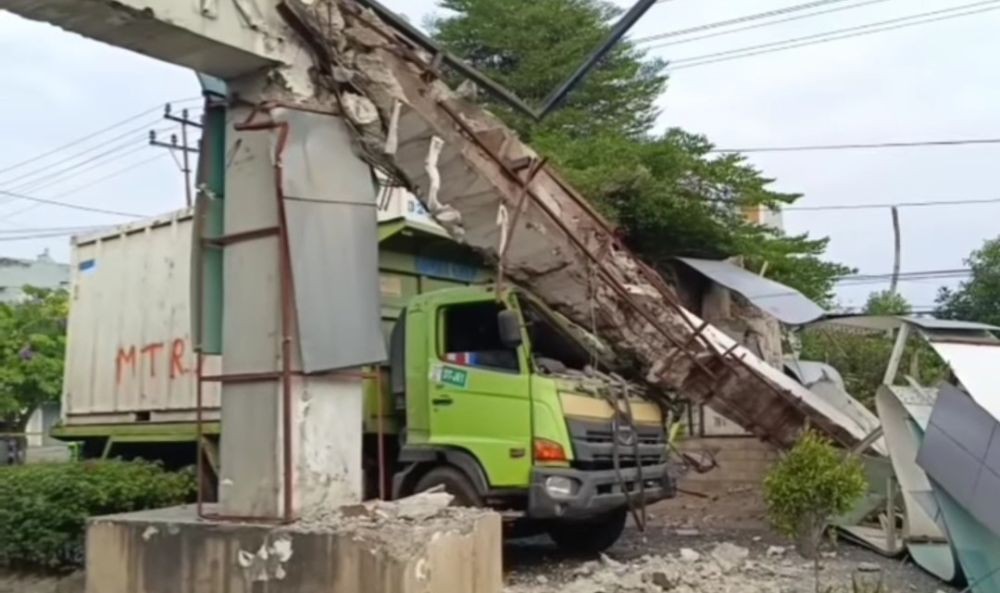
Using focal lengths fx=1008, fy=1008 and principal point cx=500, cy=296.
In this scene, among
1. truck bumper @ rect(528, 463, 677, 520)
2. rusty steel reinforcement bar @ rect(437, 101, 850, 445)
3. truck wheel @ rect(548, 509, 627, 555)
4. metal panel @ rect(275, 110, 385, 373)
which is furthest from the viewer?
truck wheel @ rect(548, 509, 627, 555)

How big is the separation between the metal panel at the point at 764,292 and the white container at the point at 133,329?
670 cm

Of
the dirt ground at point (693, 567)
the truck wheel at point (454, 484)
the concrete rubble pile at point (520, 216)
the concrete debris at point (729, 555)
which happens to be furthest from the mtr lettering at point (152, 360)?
the concrete debris at point (729, 555)

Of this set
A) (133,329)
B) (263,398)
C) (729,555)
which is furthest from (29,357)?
(263,398)

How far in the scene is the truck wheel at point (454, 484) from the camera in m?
8.48

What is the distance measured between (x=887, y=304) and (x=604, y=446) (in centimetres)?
1355

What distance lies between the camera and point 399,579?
519 cm

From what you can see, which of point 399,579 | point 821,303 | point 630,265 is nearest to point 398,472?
point 630,265

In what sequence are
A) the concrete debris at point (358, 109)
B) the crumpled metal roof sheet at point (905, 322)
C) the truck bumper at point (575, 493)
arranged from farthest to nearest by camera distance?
1. the crumpled metal roof sheet at point (905, 322)
2. the truck bumper at point (575, 493)
3. the concrete debris at point (358, 109)

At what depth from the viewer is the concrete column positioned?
5883 millimetres

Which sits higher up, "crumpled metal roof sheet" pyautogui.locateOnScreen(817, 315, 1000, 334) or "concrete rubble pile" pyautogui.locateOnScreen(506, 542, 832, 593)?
"crumpled metal roof sheet" pyautogui.locateOnScreen(817, 315, 1000, 334)

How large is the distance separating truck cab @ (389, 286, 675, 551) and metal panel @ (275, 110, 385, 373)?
2.10 meters

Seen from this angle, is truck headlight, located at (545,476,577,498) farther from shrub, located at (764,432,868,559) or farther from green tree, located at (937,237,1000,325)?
green tree, located at (937,237,1000,325)

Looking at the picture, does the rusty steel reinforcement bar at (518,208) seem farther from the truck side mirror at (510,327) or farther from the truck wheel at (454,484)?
the truck wheel at (454,484)

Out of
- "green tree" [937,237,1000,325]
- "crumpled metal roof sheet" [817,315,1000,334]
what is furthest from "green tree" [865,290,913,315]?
"crumpled metal roof sheet" [817,315,1000,334]
